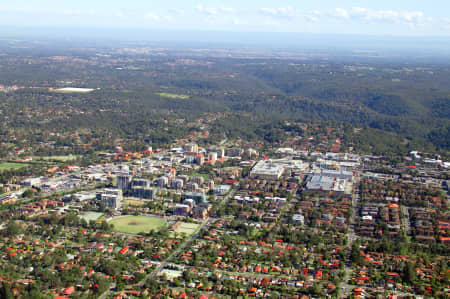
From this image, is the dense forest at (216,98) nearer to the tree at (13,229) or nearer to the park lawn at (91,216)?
the park lawn at (91,216)

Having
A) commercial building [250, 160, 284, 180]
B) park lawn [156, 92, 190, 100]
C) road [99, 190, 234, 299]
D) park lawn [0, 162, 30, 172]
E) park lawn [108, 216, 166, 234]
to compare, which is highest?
park lawn [156, 92, 190, 100]

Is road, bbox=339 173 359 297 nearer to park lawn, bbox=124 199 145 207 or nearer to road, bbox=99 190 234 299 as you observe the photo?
road, bbox=99 190 234 299

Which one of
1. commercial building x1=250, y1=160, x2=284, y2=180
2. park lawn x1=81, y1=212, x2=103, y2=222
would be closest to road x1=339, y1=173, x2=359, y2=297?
commercial building x1=250, y1=160, x2=284, y2=180

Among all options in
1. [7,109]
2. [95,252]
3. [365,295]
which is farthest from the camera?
[7,109]

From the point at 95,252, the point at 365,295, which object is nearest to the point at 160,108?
the point at 95,252

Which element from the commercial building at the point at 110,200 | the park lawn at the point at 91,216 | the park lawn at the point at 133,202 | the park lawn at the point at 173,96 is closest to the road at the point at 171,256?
the park lawn at the point at 133,202

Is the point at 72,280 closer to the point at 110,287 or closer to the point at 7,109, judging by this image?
the point at 110,287

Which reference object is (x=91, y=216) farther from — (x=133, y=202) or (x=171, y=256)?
(x=171, y=256)

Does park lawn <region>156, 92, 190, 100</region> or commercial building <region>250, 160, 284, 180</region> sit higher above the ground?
park lawn <region>156, 92, 190, 100</region>
